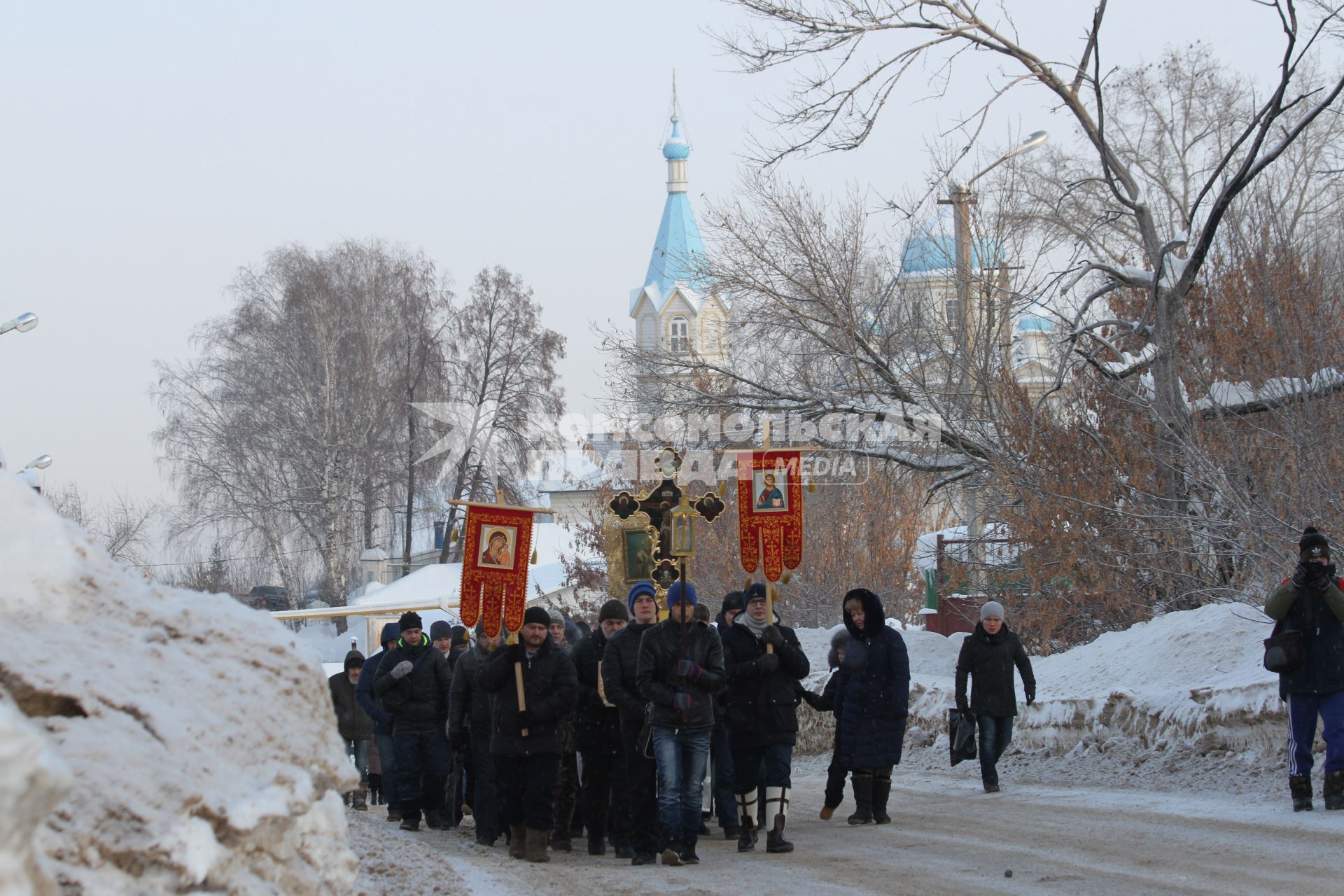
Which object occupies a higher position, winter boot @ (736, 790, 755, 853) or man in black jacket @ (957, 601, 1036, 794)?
man in black jacket @ (957, 601, 1036, 794)

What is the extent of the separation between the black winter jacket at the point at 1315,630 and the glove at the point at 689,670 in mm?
3707

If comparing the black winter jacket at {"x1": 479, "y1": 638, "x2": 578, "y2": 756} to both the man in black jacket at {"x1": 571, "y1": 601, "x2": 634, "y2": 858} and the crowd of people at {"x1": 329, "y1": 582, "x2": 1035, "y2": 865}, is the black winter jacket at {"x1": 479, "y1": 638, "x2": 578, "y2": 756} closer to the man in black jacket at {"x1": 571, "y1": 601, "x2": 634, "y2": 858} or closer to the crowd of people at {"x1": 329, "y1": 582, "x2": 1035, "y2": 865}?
the crowd of people at {"x1": 329, "y1": 582, "x2": 1035, "y2": 865}

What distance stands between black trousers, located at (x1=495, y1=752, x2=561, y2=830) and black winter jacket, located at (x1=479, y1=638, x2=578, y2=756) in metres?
0.08

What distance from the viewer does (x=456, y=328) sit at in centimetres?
4888

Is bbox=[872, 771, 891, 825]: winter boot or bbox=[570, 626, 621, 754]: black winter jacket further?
bbox=[872, 771, 891, 825]: winter boot

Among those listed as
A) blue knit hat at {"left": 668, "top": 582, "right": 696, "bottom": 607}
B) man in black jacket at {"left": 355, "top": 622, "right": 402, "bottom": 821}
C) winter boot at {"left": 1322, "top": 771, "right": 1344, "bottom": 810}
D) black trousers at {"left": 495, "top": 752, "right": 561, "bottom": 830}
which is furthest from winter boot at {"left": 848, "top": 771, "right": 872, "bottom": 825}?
man in black jacket at {"left": 355, "top": 622, "right": 402, "bottom": 821}

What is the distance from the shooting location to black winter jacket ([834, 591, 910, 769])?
1099 cm

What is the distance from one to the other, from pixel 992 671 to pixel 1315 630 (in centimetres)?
314

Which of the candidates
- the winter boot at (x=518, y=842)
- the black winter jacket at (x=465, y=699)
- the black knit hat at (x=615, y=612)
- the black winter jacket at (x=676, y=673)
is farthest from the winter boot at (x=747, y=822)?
the black winter jacket at (x=465, y=699)

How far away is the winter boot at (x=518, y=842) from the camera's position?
10.1 meters

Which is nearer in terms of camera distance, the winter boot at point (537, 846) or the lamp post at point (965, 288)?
the winter boot at point (537, 846)

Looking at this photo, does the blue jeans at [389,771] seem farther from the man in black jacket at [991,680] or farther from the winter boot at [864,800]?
the man in black jacket at [991,680]

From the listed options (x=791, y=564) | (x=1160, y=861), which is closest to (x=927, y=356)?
(x=791, y=564)

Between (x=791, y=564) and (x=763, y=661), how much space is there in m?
3.10
